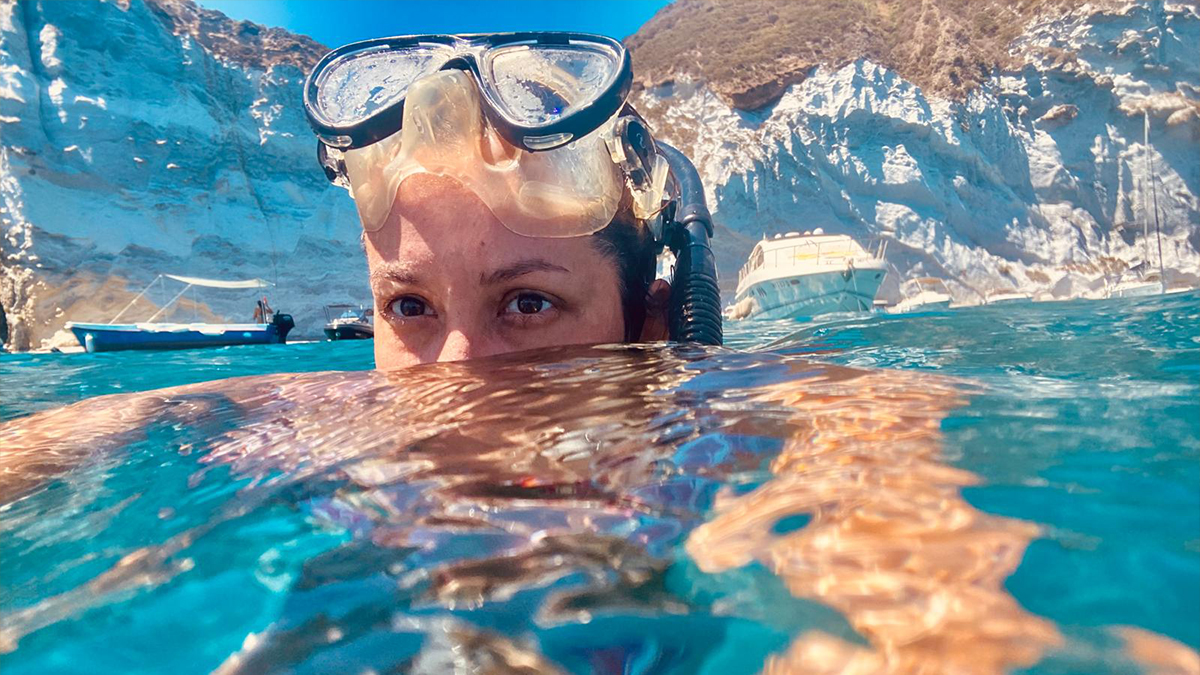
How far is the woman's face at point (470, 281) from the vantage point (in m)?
1.67

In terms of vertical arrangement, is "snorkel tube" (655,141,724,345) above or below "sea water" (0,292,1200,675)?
above

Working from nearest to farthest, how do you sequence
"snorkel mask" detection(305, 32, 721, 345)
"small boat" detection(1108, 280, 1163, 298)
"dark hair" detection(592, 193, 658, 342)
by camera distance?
"snorkel mask" detection(305, 32, 721, 345) → "dark hair" detection(592, 193, 658, 342) → "small boat" detection(1108, 280, 1163, 298)

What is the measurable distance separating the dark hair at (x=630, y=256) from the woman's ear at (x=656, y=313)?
1.3 inches

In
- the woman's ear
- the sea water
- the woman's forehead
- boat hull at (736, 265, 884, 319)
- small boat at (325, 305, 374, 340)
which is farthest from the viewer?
boat hull at (736, 265, 884, 319)

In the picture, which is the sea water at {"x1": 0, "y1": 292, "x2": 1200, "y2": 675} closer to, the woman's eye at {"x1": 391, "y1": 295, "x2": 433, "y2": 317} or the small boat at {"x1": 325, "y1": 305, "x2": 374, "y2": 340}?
the woman's eye at {"x1": 391, "y1": 295, "x2": 433, "y2": 317}

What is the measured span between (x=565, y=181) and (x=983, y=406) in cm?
124

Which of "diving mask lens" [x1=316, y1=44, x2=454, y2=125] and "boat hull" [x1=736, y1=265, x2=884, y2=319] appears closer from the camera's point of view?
"diving mask lens" [x1=316, y1=44, x2=454, y2=125]

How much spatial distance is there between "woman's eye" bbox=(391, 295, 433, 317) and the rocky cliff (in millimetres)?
23051

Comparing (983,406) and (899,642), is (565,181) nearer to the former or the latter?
(983,406)

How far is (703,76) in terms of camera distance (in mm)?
27656

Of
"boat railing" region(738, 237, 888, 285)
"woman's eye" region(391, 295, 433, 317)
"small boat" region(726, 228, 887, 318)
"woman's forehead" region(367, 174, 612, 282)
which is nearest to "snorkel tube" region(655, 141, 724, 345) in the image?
"woman's forehead" region(367, 174, 612, 282)

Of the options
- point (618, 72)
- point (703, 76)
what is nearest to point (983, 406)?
point (618, 72)

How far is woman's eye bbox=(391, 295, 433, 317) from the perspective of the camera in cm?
182

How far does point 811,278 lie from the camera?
16812mm
